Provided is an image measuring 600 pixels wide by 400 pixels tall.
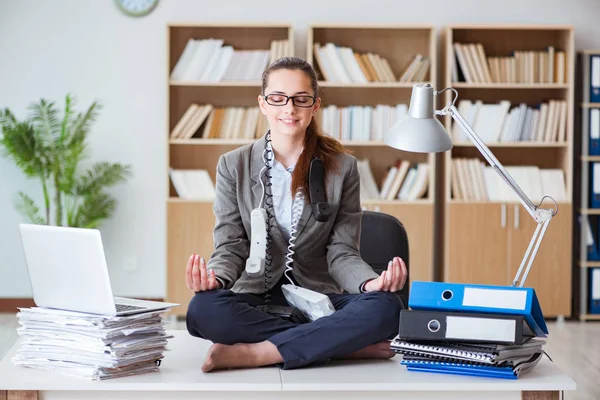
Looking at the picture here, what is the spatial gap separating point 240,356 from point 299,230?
2.10ft

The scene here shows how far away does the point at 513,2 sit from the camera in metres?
5.85

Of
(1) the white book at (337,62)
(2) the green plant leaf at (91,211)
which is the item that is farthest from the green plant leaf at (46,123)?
(1) the white book at (337,62)

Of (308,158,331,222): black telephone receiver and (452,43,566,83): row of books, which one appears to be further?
(452,43,566,83): row of books

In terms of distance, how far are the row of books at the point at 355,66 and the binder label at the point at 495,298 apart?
3.56 meters

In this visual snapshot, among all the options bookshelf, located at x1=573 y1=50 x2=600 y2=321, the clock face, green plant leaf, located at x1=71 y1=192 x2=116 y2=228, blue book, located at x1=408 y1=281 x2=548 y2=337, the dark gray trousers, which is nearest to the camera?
blue book, located at x1=408 y1=281 x2=548 y2=337

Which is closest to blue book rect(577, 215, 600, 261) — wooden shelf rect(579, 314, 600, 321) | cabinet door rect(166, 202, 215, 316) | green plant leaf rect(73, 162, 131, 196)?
wooden shelf rect(579, 314, 600, 321)

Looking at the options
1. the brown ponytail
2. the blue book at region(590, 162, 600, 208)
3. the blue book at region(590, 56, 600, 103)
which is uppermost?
the blue book at region(590, 56, 600, 103)

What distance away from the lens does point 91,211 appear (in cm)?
559

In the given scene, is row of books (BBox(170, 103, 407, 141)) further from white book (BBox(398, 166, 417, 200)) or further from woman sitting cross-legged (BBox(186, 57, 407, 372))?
woman sitting cross-legged (BBox(186, 57, 407, 372))

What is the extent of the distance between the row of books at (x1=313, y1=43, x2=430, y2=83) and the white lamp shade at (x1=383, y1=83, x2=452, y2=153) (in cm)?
325

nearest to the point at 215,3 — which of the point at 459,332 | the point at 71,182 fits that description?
the point at 71,182

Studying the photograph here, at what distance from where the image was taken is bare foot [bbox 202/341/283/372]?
2.17 m

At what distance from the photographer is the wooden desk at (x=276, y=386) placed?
6.66ft

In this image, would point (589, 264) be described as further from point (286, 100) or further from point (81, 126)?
point (286, 100)
